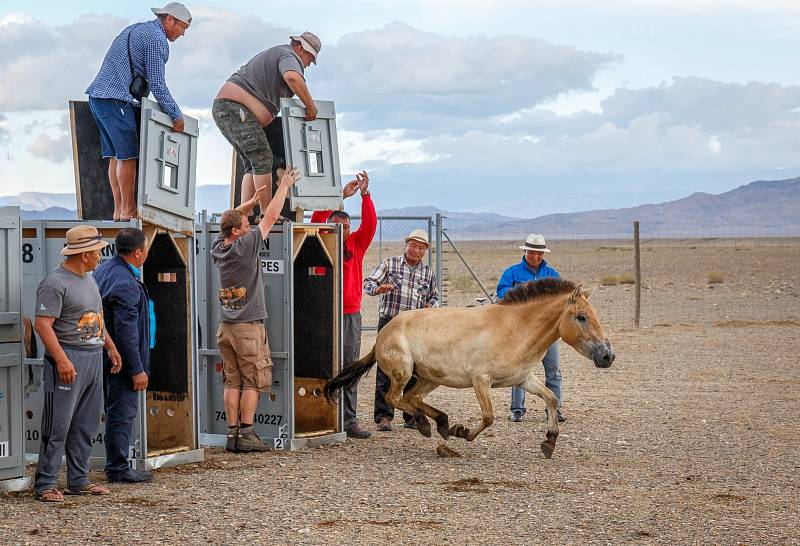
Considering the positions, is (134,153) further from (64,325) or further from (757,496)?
(757,496)

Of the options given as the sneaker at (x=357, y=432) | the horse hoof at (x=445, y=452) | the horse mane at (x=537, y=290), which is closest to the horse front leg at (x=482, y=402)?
the horse hoof at (x=445, y=452)

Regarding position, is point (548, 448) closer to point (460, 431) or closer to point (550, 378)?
point (460, 431)

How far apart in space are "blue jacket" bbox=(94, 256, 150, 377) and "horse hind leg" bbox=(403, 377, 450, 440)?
289cm

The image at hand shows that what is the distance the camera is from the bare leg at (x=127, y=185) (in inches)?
350

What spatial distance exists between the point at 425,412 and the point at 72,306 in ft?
12.4

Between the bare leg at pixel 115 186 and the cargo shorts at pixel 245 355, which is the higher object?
the bare leg at pixel 115 186

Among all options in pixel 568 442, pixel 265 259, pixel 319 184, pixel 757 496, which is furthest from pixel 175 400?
pixel 757 496

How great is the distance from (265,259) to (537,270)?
3.05 meters

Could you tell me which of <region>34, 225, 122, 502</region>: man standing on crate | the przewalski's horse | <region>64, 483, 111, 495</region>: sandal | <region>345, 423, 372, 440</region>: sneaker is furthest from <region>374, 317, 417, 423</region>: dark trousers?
<region>34, 225, 122, 502</region>: man standing on crate

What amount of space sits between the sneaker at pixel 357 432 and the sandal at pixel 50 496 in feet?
11.8

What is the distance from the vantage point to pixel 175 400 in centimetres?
952

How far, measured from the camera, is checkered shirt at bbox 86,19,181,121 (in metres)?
8.70

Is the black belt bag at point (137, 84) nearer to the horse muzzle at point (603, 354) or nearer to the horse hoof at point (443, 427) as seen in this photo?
the horse hoof at point (443, 427)

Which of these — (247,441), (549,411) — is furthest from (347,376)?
(549,411)
